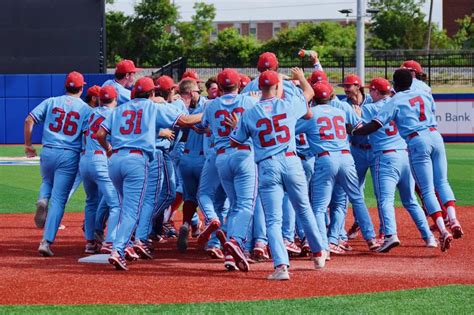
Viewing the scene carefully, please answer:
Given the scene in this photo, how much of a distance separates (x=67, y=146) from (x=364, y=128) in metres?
3.34

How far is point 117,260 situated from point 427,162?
3.77 m

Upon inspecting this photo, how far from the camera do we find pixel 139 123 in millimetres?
9812

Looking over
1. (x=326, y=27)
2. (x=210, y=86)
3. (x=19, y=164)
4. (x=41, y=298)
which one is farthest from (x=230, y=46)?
(x=41, y=298)

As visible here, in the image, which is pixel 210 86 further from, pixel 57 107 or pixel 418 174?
pixel 418 174

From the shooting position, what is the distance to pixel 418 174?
11000mm

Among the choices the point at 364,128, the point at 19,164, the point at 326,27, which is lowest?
the point at 19,164

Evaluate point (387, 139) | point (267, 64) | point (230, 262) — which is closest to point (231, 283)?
point (230, 262)

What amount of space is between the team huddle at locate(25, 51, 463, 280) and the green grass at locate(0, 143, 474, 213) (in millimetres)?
4639

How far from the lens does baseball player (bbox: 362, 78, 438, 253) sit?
1085cm

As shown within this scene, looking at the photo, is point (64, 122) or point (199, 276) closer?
point (199, 276)

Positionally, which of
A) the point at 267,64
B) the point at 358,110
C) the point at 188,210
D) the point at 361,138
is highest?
the point at 267,64

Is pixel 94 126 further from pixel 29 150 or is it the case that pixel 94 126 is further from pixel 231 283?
pixel 231 283

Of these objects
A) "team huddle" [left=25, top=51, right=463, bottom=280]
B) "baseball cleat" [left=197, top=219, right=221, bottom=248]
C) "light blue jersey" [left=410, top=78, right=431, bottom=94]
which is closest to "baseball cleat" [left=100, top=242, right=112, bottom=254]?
"team huddle" [left=25, top=51, right=463, bottom=280]

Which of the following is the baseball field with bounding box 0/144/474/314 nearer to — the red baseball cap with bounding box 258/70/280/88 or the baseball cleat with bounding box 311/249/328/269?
the baseball cleat with bounding box 311/249/328/269
